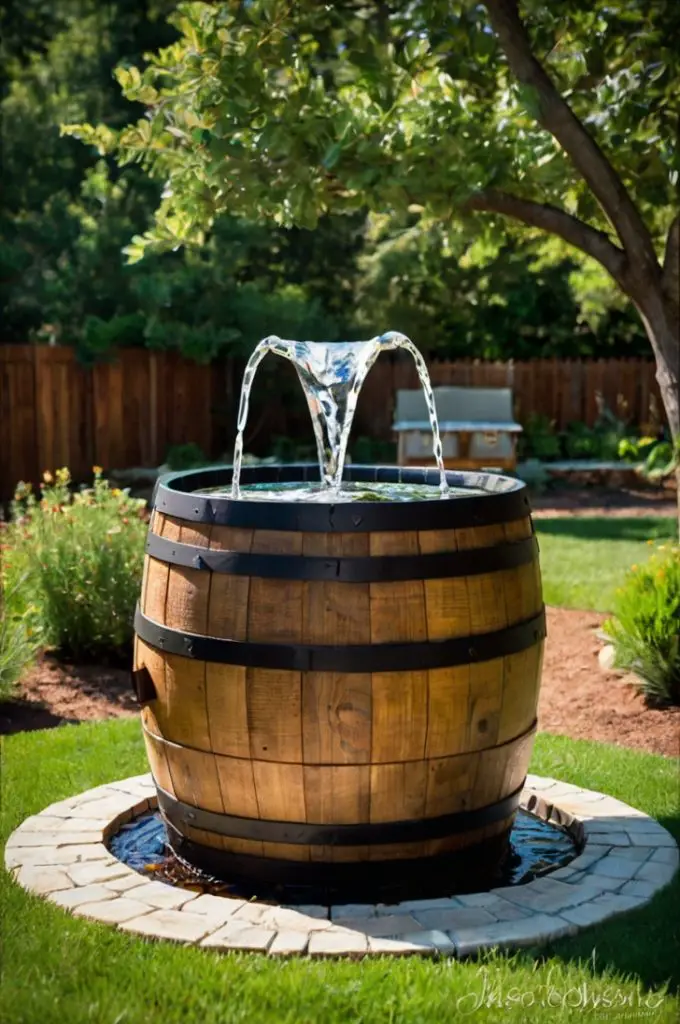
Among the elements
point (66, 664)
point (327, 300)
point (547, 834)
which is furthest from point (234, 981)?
point (327, 300)

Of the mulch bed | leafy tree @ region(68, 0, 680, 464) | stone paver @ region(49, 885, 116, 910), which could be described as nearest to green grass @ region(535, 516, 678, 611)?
the mulch bed

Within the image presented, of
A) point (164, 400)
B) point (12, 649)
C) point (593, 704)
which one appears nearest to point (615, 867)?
point (593, 704)

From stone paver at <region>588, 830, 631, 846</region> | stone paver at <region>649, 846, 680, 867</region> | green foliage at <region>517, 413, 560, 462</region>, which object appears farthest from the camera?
green foliage at <region>517, 413, 560, 462</region>

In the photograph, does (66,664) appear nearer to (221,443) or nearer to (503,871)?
(503,871)

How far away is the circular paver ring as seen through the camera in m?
3.36

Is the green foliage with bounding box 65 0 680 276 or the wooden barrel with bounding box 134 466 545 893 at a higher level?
the green foliage with bounding box 65 0 680 276

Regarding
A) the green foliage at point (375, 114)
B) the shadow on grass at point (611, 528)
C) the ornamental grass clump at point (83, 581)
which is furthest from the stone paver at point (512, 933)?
the shadow on grass at point (611, 528)

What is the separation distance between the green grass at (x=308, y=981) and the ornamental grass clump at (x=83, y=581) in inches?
144

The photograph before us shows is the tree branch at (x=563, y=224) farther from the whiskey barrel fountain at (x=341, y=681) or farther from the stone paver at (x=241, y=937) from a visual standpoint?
the stone paver at (x=241, y=937)

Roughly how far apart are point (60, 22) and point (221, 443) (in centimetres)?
846

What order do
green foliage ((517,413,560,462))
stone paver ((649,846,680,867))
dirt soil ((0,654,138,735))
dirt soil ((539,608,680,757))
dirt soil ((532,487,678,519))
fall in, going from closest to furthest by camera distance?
stone paver ((649,846,680,867))
dirt soil ((539,608,680,757))
dirt soil ((0,654,138,735))
dirt soil ((532,487,678,519))
green foliage ((517,413,560,462))

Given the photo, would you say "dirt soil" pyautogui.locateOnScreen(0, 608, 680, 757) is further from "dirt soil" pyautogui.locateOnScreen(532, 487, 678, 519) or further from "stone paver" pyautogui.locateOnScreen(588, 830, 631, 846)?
"dirt soil" pyautogui.locateOnScreen(532, 487, 678, 519)

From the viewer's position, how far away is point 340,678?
3471 millimetres

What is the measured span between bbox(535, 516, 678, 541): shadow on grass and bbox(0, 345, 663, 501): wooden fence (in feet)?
20.2
